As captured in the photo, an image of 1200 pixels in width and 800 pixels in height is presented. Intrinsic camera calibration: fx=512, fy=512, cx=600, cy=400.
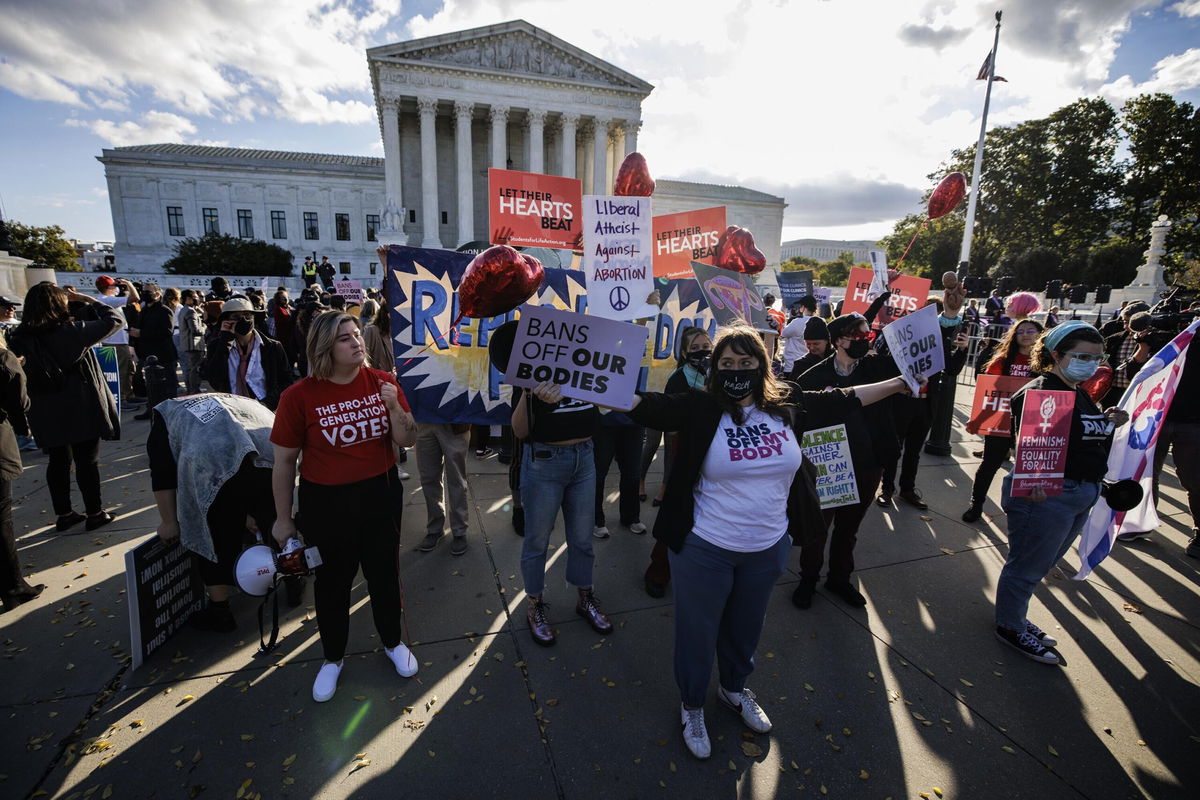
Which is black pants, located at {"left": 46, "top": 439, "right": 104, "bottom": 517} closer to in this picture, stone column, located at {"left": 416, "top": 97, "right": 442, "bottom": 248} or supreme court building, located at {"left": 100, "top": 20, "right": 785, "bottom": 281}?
supreme court building, located at {"left": 100, "top": 20, "right": 785, "bottom": 281}

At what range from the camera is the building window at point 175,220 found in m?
50.2

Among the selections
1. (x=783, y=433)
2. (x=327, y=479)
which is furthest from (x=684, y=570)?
(x=327, y=479)

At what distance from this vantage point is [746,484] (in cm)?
234

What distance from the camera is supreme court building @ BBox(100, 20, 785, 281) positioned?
44375 mm

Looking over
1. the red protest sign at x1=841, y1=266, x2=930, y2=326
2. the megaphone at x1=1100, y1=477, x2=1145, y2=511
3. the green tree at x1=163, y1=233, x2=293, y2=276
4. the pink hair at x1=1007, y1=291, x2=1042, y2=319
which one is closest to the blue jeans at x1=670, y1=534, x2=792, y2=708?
the megaphone at x1=1100, y1=477, x2=1145, y2=511

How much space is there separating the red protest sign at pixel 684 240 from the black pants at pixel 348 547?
14.1ft

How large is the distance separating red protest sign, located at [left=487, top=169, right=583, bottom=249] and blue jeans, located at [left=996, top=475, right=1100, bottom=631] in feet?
15.2

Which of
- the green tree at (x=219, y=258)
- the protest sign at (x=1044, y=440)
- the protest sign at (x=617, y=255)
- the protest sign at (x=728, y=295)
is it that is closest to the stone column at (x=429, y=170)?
the green tree at (x=219, y=258)

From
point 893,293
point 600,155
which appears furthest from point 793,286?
point 600,155

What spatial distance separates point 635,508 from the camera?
4906mm

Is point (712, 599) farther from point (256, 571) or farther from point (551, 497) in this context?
point (256, 571)

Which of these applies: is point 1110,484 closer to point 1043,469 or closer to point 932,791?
point 1043,469

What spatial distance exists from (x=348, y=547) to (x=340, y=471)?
432mm

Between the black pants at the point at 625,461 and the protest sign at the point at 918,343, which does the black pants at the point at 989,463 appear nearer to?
the protest sign at the point at 918,343
